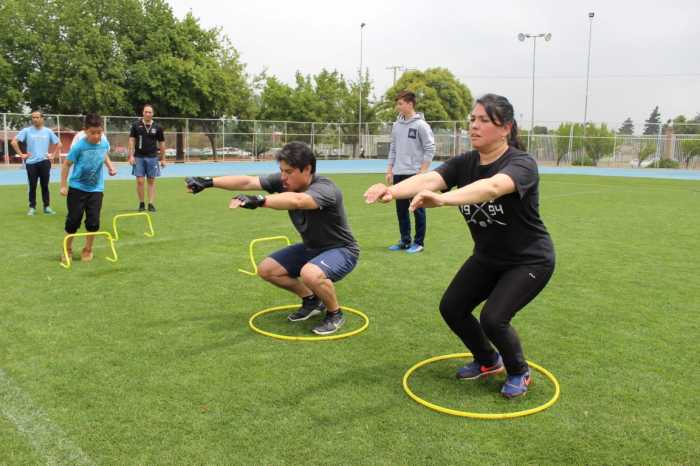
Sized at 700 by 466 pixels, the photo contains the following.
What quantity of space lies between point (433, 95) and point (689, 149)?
32.9 m

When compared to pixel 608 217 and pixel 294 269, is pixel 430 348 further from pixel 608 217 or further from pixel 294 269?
pixel 608 217

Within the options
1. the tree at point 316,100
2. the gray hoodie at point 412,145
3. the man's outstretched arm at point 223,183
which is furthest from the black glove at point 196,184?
the tree at point 316,100

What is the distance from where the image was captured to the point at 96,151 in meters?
7.98

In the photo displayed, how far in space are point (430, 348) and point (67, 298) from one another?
4.14m

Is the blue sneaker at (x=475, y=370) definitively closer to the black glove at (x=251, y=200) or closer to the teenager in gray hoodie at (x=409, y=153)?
the black glove at (x=251, y=200)

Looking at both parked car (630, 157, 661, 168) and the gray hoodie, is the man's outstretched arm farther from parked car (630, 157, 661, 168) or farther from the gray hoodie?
parked car (630, 157, 661, 168)

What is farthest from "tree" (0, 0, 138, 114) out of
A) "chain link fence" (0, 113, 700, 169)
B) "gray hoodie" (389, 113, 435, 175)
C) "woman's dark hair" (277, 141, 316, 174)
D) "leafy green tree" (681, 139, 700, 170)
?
"leafy green tree" (681, 139, 700, 170)

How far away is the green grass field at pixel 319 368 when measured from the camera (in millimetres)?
3281

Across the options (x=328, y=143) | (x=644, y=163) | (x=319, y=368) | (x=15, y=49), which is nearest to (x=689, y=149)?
(x=644, y=163)

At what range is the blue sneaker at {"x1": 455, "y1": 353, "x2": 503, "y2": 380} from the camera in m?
4.27

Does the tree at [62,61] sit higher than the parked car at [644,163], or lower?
higher

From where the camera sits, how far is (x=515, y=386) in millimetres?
3943

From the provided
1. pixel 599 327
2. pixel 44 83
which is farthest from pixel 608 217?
pixel 44 83

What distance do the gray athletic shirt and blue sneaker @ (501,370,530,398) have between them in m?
1.99
